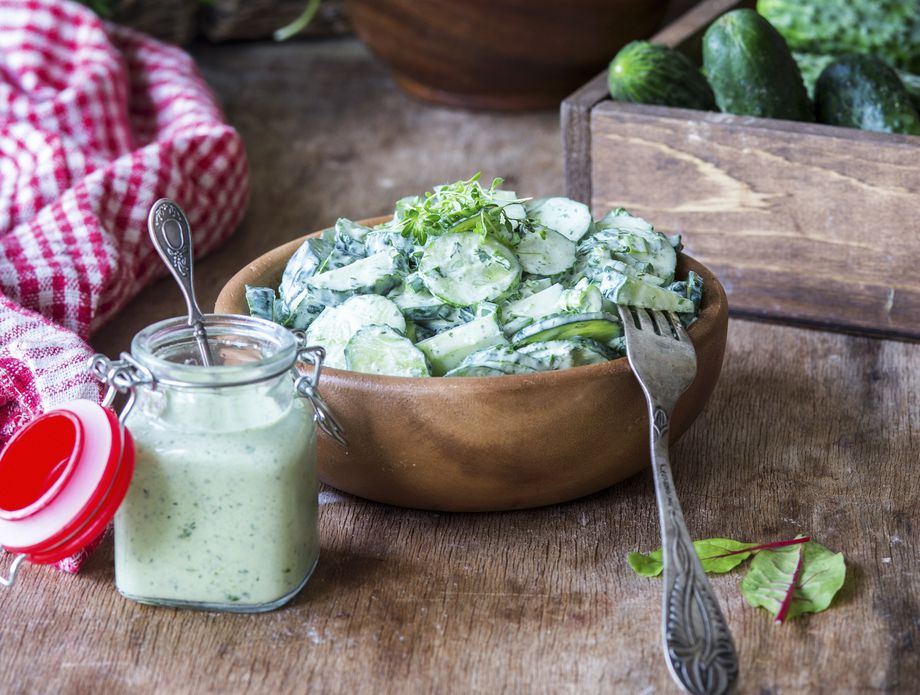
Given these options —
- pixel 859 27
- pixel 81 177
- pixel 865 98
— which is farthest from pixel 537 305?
pixel 859 27

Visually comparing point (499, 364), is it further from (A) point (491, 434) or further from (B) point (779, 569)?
(B) point (779, 569)

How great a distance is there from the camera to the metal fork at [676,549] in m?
0.68

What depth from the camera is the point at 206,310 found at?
131 cm

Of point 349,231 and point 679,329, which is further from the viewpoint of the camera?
point 349,231

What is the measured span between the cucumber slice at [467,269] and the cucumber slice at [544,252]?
0.02 m

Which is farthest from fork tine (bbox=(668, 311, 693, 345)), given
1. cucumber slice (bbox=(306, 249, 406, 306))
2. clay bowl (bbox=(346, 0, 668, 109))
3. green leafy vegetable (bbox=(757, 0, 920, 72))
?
clay bowl (bbox=(346, 0, 668, 109))

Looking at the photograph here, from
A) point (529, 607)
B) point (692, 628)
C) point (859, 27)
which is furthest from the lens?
point (859, 27)

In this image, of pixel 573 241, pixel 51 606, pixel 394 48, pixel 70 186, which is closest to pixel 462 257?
pixel 573 241

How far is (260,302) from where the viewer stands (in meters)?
0.94

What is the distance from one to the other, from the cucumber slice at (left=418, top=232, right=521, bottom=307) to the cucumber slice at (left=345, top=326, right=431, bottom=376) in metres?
0.06

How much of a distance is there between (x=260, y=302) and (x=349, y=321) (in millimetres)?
111

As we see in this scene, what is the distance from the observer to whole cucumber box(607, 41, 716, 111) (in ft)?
4.16

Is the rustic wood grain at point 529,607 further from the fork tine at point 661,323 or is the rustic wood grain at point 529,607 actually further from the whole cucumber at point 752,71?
the whole cucumber at point 752,71

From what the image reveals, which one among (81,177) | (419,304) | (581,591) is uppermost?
(419,304)
